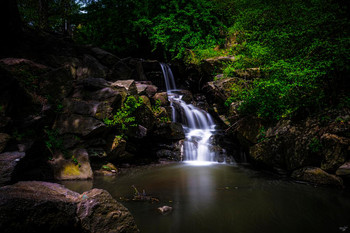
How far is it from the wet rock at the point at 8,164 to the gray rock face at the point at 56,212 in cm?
133

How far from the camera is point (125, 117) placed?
294 inches

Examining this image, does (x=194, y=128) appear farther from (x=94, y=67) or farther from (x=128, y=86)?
(x=94, y=67)

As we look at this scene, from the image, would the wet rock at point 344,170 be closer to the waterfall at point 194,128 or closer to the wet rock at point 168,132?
the waterfall at point 194,128

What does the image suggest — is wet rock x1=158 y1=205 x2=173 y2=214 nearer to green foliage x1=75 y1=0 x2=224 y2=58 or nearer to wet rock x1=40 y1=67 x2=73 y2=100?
wet rock x1=40 y1=67 x2=73 y2=100

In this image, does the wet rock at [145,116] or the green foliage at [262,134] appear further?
the wet rock at [145,116]

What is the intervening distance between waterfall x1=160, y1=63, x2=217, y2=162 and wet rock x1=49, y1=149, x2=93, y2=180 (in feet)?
13.4

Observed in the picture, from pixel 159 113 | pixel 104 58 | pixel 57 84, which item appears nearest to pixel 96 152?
pixel 57 84

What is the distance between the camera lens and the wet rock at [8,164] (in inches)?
152

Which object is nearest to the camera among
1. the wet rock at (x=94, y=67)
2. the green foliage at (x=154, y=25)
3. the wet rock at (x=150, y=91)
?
A: the wet rock at (x=150, y=91)

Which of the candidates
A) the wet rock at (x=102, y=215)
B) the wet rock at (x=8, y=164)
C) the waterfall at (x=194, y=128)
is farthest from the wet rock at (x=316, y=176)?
the wet rock at (x=8, y=164)

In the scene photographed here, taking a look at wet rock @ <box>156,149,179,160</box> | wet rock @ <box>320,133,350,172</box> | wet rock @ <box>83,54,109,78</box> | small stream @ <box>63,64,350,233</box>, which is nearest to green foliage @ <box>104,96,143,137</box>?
small stream @ <box>63,64,350,233</box>

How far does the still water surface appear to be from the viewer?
10.7 feet

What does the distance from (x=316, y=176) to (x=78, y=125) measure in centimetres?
731

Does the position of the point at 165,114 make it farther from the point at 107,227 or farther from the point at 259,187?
the point at 107,227
